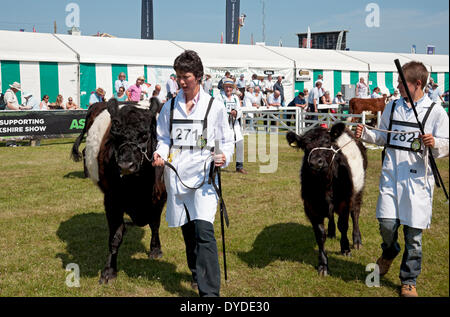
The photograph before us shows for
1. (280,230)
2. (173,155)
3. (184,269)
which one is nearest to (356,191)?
(280,230)

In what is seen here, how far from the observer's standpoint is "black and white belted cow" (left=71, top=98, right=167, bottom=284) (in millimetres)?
4238

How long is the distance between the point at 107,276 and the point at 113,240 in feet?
1.26

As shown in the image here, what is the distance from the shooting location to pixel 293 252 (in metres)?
5.68

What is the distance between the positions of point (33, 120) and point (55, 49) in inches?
186

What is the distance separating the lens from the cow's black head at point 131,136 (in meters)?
4.12

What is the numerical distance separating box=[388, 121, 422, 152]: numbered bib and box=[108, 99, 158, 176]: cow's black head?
2.42m

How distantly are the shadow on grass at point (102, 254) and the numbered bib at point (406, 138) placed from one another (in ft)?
8.20

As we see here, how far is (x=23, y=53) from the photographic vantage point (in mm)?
17188

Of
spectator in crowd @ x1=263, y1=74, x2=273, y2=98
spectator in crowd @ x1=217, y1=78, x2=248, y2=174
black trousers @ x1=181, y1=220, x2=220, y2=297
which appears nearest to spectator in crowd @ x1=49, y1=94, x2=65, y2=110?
spectator in crowd @ x1=217, y1=78, x2=248, y2=174

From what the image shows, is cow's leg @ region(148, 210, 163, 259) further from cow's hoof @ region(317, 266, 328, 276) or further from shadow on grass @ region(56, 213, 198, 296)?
cow's hoof @ region(317, 266, 328, 276)

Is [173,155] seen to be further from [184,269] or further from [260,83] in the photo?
[260,83]

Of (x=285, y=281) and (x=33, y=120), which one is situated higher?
(x=33, y=120)

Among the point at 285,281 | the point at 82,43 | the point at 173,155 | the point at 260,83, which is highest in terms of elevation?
the point at 82,43

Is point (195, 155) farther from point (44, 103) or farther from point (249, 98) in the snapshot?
point (249, 98)
